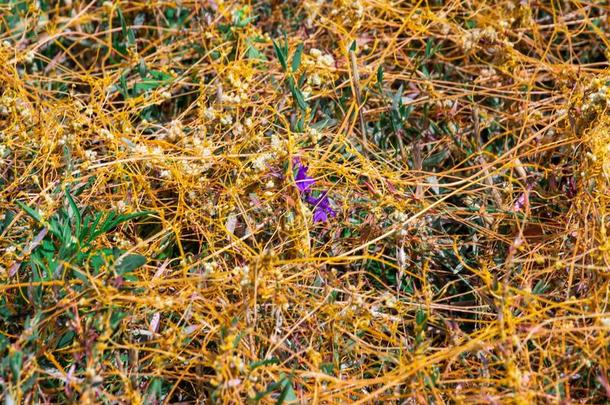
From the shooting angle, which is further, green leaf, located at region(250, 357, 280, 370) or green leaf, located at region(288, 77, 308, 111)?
green leaf, located at region(288, 77, 308, 111)

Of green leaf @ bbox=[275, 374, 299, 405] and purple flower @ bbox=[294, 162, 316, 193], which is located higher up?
purple flower @ bbox=[294, 162, 316, 193]

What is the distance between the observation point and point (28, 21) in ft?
8.60

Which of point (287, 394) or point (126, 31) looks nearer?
point (287, 394)

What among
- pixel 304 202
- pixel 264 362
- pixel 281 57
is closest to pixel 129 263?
pixel 264 362

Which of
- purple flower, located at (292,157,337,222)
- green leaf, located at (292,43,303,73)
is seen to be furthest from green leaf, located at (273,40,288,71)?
purple flower, located at (292,157,337,222)

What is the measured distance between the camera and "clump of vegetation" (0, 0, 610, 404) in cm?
176

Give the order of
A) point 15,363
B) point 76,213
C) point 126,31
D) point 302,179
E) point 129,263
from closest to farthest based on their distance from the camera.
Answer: point 15,363 → point 129,263 → point 76,213 → point 302,179 → point 126,31

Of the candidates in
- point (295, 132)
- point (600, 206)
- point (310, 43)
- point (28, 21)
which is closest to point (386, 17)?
point (310, 43)

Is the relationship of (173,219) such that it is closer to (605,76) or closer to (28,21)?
(28,21)

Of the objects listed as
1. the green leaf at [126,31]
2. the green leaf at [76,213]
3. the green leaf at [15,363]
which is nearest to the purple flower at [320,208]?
the green leaf at [76,213]

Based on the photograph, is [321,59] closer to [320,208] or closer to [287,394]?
[320,208]

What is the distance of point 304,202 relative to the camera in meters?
2.05

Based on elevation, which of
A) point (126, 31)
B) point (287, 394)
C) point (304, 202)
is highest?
point (126, 31)

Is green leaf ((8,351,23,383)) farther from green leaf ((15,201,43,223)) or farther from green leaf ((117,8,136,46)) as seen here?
green leaf ((117,8,136,46))
